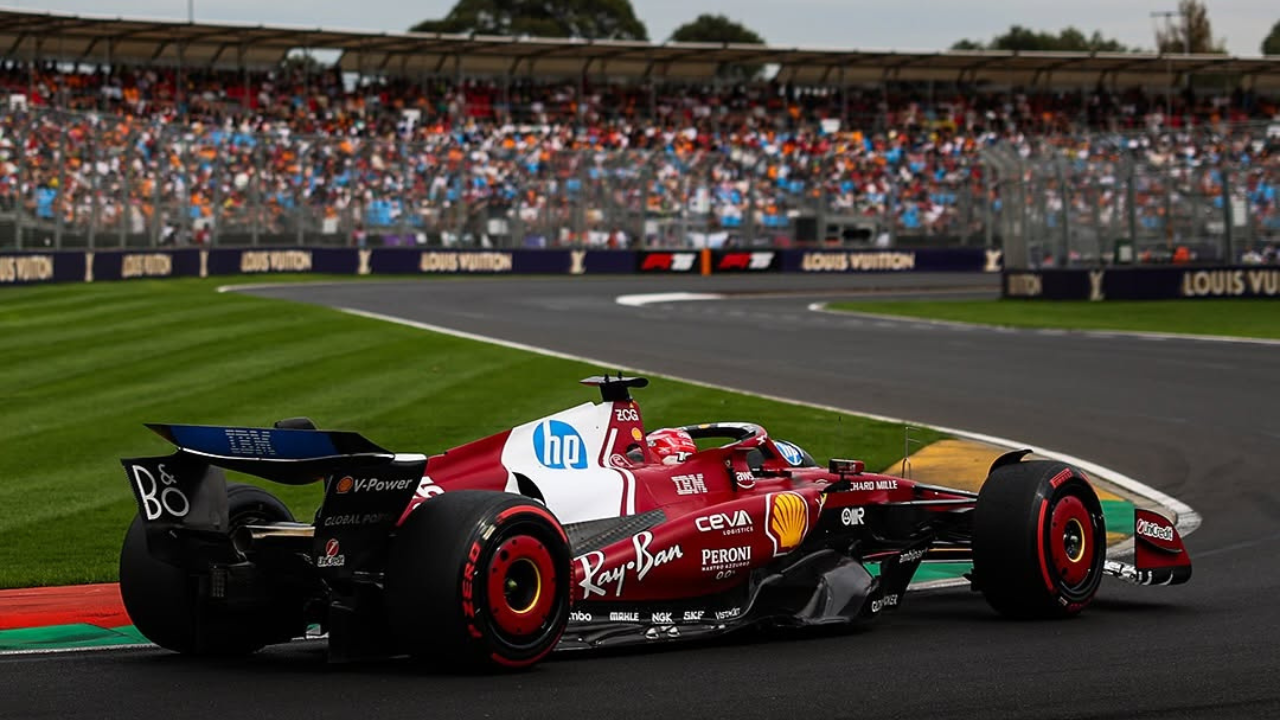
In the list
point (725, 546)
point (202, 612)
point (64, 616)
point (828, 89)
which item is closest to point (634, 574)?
point (725, 546)

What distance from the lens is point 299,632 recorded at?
7605mm

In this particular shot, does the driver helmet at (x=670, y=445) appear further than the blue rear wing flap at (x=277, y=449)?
Yes

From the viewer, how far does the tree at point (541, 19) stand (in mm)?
110188

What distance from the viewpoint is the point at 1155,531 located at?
8.84m

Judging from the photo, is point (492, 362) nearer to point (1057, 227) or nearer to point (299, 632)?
point (299, 632)

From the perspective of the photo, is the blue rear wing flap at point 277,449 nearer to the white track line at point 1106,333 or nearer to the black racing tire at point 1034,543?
the black racing tire at point 1034,543

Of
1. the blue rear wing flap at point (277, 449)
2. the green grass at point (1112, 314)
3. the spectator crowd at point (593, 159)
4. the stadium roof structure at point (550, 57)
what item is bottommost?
the green grass at point (1112, 314)

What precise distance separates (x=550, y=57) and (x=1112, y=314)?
102 ft

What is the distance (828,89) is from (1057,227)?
27.2 m

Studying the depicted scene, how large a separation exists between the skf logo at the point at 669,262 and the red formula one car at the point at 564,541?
40.9 meters

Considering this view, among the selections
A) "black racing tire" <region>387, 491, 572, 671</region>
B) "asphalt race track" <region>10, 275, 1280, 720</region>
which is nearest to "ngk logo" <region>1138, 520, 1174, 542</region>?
"asphalt race track" <region>10, 275, 1280, 720</region>

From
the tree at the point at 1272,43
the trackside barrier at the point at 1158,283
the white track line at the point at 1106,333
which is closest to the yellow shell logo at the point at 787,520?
the white track line at the point at 1106,333

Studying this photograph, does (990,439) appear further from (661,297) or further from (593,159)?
(593,159)

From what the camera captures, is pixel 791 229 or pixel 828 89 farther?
pixel 828 89
